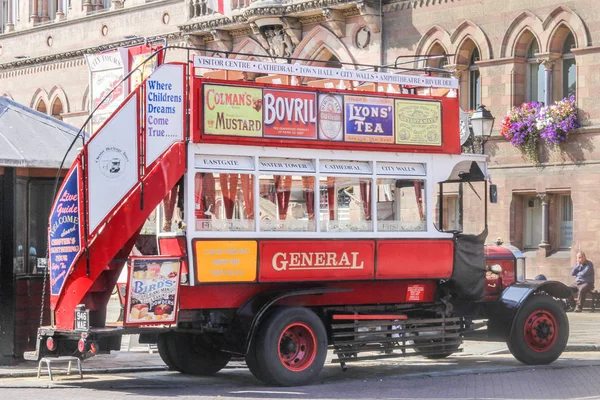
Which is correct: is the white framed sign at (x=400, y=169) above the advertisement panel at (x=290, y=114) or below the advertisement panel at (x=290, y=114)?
below

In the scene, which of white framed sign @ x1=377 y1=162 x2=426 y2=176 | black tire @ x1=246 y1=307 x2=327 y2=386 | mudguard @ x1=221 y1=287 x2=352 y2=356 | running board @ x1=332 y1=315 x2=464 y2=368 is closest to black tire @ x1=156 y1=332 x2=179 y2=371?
mudguard @ x1=221 y1=287 x2=352 y2=356

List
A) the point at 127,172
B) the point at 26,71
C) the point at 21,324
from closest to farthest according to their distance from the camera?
1. the point at 127,172
2. the point at 21,324
3. the point at 26,71

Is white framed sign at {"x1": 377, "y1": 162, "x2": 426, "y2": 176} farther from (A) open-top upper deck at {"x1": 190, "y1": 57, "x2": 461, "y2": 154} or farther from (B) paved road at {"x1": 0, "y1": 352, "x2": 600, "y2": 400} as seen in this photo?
(B) paved road at {"x1": 0, "y1": 352, "x2": 600, "y2": 400}

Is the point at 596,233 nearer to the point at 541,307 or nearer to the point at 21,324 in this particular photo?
the point at 541,307

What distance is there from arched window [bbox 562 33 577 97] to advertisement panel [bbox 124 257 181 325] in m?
16.7

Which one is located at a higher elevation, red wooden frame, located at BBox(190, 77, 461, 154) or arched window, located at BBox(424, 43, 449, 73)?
arched window, located at BBox(424, 43, 449, 73)

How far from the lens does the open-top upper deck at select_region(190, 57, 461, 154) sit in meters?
15.0

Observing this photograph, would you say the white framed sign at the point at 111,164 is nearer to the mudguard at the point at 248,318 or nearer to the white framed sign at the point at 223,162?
the white framed sign at the point at 223,162

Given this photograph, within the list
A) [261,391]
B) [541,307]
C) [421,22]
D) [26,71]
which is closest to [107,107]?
[261,391]

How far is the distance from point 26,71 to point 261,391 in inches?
1298

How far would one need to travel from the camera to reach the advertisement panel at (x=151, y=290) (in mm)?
14312

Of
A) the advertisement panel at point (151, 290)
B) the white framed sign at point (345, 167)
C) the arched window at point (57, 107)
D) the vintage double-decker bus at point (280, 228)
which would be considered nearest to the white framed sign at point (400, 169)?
the vintage double-decker bus at point (280, 228)

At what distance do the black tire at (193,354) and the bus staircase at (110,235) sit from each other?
191 centimetres

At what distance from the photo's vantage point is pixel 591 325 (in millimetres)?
24203
